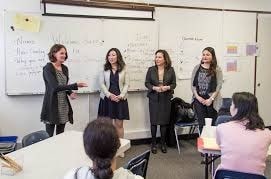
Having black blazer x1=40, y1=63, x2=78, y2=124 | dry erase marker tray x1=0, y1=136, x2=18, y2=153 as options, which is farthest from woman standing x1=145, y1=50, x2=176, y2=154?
dry erase marker tray x1=0, y1=136, x2=18, y2=153

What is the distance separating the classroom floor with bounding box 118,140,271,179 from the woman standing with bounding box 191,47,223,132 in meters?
0.50

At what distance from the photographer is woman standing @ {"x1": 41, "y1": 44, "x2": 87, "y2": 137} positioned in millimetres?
3689

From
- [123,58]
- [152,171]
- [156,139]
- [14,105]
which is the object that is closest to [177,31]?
[123,58]

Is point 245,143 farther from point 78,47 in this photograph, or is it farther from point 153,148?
point 78,47

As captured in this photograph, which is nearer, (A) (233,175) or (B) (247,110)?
(A) (233,175)

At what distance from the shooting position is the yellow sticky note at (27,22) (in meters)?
4.30

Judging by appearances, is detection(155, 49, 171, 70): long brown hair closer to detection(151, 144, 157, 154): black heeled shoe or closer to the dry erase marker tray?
detection(151, 144, 157, 154): black heeled shoe

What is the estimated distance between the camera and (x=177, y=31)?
5.30 m

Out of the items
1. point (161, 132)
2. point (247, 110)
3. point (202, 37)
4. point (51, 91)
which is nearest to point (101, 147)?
point (247, 110)

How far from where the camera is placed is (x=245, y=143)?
2309mm

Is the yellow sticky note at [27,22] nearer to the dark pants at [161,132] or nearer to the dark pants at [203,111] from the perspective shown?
the dark pants at [161,132]

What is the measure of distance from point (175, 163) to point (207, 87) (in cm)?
106

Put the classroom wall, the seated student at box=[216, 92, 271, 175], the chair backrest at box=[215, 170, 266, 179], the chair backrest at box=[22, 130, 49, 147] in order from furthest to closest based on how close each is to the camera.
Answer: the classroom wall < the chair backrest at box=[22, 130, 49, 147] < the seated student at box=[216, 92, 271, 175] < the chair backrest at box=[215, 170, 266, 179]

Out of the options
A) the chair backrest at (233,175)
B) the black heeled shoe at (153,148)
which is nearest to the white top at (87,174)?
the chair backrest at (233,175)
